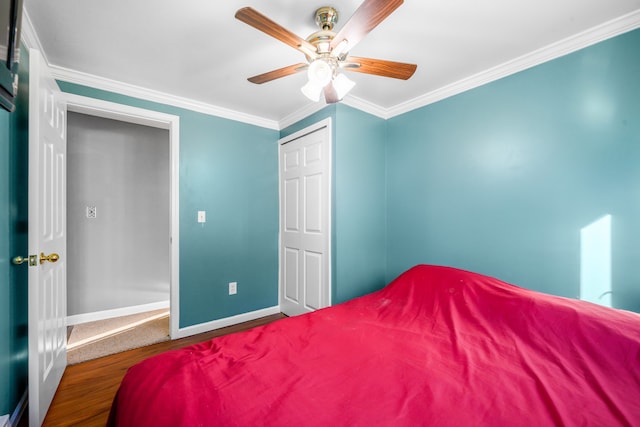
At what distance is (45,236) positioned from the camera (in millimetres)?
1524

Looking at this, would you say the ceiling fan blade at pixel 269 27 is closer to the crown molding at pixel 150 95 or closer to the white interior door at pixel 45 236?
the white interior door at pixel 45 236

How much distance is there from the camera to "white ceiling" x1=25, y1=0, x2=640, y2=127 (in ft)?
4.82

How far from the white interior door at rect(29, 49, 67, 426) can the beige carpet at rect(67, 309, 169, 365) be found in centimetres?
38

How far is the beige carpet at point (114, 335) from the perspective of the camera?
2.30 m

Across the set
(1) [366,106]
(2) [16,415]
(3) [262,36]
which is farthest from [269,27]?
(2) [16,415]

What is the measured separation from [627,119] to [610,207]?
519mm

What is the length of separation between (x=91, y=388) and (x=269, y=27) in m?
2.54

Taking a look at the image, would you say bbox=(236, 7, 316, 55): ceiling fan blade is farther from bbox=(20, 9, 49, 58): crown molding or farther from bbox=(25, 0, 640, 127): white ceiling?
bbox=(20, 9, 49, 58): crown molding

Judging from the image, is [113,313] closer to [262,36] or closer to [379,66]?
[262,36]

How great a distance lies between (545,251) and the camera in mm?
1841

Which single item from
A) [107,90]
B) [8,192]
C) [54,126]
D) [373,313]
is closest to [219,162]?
[107,90]

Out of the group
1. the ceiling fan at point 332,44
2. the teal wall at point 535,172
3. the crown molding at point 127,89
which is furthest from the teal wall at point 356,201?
the ceiling fan at point 332,44

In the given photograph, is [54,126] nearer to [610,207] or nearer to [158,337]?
[158,337]

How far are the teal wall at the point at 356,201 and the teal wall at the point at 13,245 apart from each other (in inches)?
82.4
